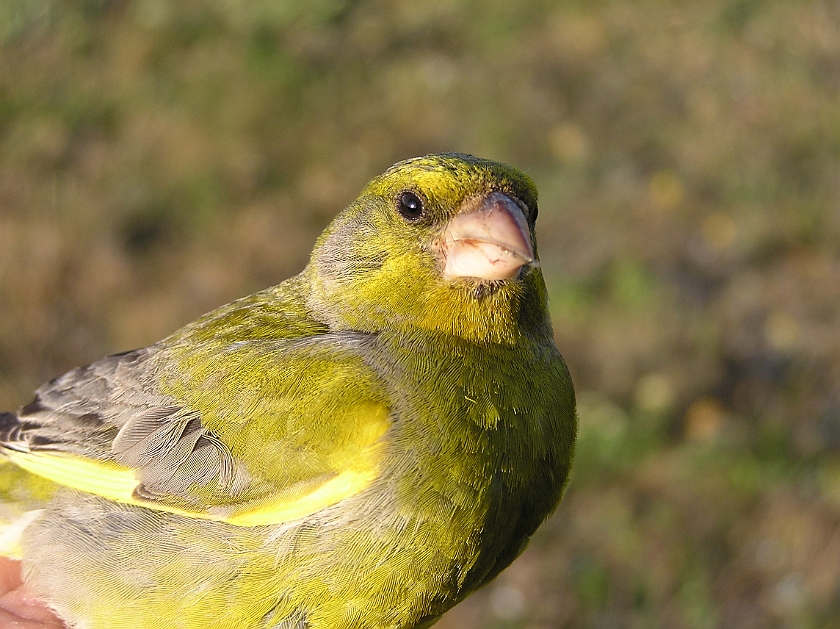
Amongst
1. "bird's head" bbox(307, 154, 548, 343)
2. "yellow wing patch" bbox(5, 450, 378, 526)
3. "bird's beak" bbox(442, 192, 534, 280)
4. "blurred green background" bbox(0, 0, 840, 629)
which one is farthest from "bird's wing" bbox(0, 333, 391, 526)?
"blurred green background" bbox(0, 0, 840, 629)

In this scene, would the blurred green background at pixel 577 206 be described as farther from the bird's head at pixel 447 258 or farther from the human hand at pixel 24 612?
the bird's head at pixel 447 258

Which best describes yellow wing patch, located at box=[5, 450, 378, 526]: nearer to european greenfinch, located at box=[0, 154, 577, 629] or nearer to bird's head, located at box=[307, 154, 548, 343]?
european greenfinch, located at box=[0, 154, 577, 629]

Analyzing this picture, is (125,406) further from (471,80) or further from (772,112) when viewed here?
(772,112)

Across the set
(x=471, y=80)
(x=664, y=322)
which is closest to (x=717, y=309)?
(x=664, y=322)

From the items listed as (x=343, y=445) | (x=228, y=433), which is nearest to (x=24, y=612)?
(x=228, y=433)

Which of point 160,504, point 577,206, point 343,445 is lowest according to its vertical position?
point 577,206

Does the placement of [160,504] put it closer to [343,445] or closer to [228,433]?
[228,433]
